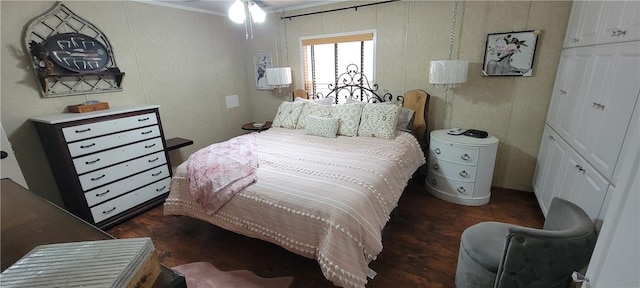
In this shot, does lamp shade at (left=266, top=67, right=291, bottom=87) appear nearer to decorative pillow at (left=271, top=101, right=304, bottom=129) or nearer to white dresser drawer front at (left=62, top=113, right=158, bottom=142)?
A: decorative pillow at (left=271, top=101, right=304, bottom=129)

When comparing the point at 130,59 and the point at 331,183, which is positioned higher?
the point at 130,59

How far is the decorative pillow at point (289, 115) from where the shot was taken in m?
3.31

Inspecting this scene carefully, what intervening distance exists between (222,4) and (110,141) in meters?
2.16

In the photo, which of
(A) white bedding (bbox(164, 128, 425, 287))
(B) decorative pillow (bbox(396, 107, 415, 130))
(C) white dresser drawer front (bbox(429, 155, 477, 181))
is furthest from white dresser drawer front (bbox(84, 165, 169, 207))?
(C) white dresser drawer front (bbox(429, 155, 477, 181))

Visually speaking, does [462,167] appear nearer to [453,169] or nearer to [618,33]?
[453,169]

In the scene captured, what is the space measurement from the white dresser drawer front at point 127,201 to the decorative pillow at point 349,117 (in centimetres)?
210

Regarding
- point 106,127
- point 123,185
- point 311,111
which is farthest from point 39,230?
point 311,111

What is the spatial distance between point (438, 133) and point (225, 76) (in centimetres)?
315

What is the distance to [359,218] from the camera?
1.55 meters

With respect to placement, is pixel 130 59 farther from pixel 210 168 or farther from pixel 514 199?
pixel 514 199

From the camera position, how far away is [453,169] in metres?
2.65

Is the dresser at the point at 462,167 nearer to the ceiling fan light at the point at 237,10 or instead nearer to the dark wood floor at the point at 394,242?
the dark wood floor at the point at 394,242

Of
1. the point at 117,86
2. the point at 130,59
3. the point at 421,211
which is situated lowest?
the point at 421,211

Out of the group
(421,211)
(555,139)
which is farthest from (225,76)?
(555,139)
